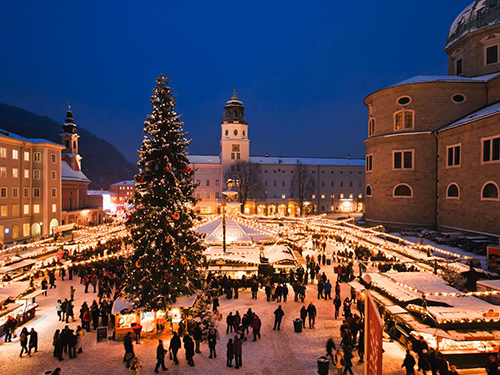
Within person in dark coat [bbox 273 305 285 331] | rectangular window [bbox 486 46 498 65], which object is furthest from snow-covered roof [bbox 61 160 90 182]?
rectangular window [bbox 486 46 498 65]

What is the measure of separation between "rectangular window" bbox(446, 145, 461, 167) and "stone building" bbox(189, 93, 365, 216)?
122 feet

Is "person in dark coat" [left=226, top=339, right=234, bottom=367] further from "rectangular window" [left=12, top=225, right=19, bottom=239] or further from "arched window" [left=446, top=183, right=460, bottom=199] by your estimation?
"rectangular window" [left=12, top=225, right=19, bottom=239]

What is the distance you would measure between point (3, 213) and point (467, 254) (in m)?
42.3

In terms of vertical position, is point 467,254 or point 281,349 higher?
point 467,254

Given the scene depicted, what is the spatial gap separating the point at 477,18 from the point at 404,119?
12892 mm

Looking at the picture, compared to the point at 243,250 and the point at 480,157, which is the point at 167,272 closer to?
the point at 243,250

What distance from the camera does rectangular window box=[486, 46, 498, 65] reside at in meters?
33.7

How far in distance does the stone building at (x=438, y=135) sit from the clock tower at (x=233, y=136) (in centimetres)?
3123

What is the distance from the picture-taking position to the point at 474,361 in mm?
10359

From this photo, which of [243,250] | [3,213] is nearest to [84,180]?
[3,213]

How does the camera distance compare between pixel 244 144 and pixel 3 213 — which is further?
pixel 244 144

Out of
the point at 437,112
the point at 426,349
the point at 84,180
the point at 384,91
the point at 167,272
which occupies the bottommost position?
the point at 426,349

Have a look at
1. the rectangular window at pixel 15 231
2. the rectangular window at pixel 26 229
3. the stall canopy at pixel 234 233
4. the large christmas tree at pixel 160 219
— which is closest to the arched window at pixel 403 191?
the stall canopy at pixel 234 233

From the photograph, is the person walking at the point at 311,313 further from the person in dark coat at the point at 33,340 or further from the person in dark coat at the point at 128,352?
the person in dark coat at the point at 33,340
